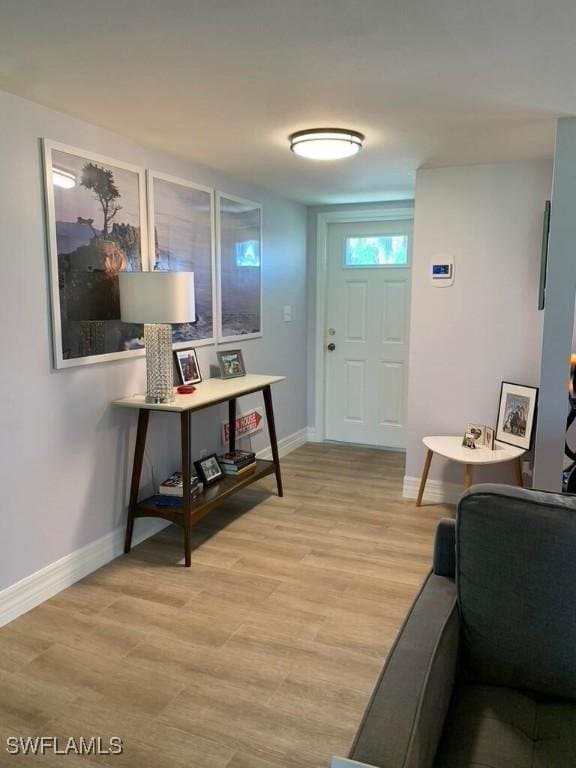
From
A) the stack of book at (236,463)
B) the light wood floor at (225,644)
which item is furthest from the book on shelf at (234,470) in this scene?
the light wood floor at (225,644)

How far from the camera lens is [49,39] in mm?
1805

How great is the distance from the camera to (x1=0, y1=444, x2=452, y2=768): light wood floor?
6.02 feet

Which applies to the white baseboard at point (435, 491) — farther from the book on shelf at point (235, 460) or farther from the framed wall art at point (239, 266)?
the framed wall art at point (239, 266)

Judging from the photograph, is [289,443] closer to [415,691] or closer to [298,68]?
[298,68]

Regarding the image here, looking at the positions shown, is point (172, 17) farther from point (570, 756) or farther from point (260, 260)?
point (260, 260)

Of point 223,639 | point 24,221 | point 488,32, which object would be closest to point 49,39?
point 24,221

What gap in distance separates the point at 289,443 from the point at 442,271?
2.12 meters

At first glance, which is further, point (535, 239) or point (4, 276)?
point (535, 239)

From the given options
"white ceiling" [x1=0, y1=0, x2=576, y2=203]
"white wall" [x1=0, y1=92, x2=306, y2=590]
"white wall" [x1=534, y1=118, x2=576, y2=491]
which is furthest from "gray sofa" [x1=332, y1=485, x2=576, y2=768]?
"white wall" [x1=0, y1=92, x2=306, y2=590]

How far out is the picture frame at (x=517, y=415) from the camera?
11.2 ft

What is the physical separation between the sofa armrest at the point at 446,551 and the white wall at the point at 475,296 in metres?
2.29

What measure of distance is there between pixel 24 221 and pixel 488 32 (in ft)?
6.13

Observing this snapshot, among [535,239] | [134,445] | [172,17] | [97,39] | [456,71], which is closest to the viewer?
[172,17]

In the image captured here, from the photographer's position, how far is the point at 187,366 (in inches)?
138
